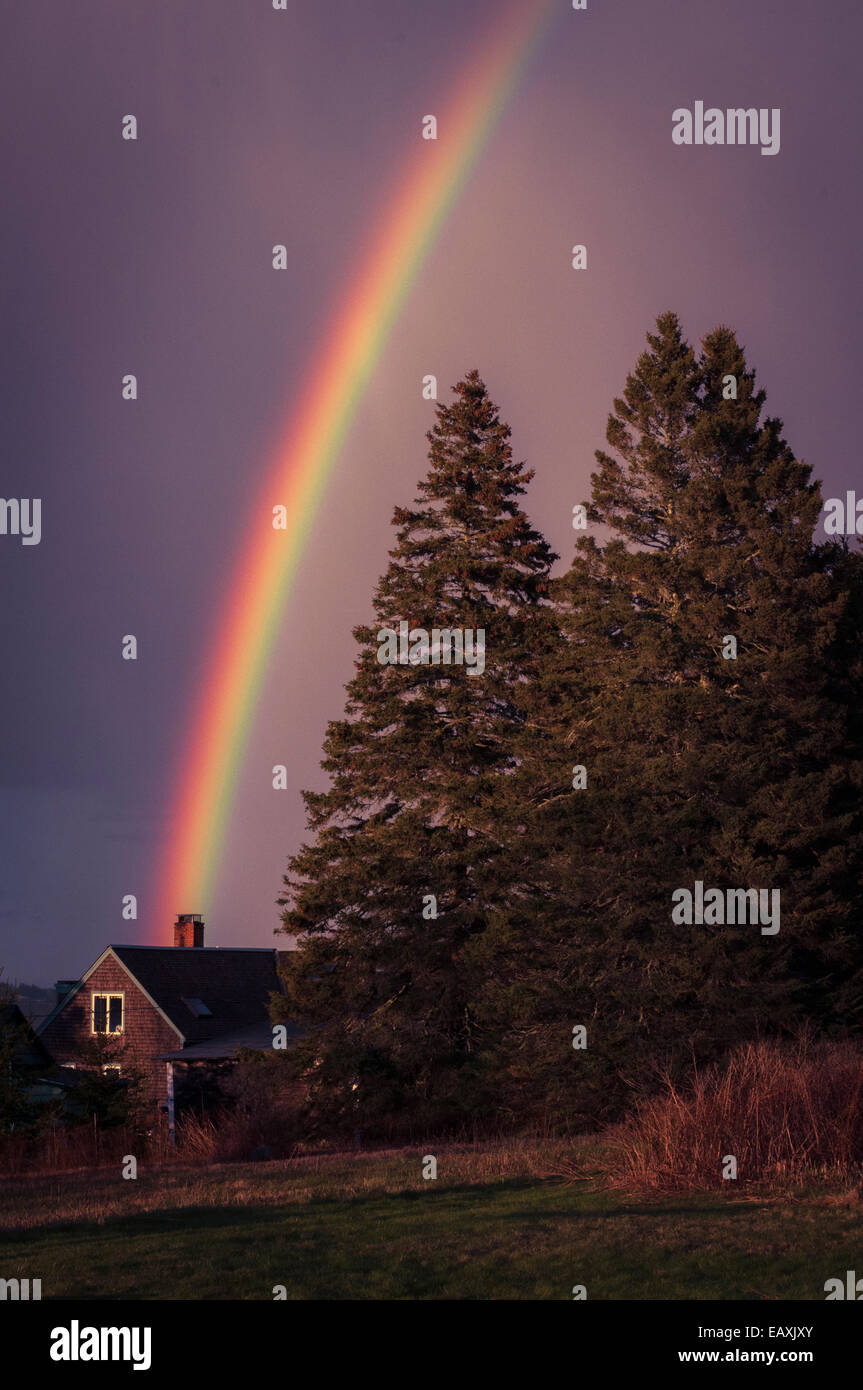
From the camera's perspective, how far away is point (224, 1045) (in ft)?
163

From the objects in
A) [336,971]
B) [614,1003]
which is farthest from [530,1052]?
[336,971]

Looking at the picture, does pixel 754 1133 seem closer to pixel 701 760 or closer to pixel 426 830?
pixel 701 760

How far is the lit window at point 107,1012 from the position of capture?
5512 centimetres

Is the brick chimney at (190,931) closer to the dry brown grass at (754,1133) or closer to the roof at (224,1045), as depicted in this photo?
the roof at (224,1045)

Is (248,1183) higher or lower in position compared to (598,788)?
lower

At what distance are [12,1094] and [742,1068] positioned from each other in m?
24.0

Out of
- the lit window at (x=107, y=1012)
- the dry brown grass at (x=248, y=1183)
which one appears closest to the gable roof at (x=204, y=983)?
the lit window at (x=107, y=1012)

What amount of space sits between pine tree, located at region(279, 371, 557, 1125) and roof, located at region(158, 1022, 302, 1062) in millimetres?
13168

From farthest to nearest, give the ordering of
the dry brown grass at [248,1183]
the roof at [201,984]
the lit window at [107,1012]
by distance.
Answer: the lit window at [107,1012], the roof at [201,984], the dry brown grass at [248,1183]

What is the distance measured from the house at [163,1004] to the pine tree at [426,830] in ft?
60.3

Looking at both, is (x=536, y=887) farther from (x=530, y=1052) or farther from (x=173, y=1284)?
(x=173, y=1284)

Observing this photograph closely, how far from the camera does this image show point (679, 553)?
33719 millimetres

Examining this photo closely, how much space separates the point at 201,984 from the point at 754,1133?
4578 cm

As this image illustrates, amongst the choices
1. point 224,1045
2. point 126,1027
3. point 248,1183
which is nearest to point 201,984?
point 126,1027
